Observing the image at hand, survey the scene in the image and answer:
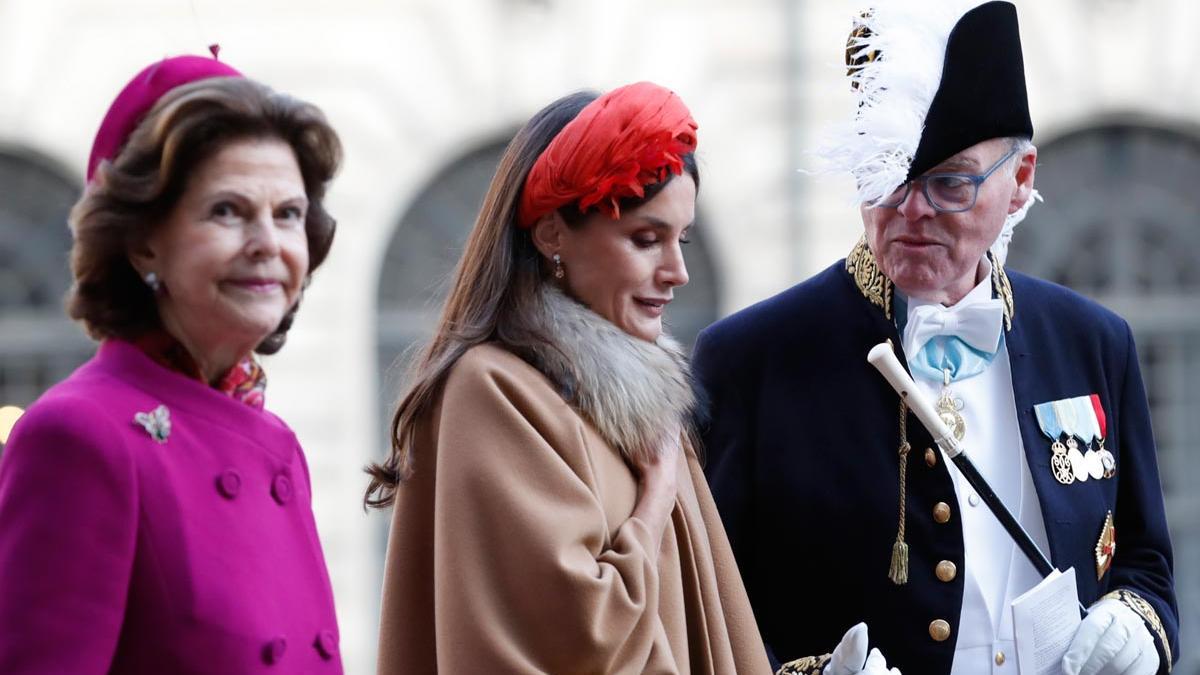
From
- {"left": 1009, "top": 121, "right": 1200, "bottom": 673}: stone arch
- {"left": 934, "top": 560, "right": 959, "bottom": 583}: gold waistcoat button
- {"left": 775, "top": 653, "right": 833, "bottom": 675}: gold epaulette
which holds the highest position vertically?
{"left": 934, "top": 560, "right": 959, "bottom": 583}: gold waistcoat button

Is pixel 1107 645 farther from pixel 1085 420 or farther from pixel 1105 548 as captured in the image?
pixel 1085 420

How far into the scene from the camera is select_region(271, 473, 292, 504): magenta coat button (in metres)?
2.75

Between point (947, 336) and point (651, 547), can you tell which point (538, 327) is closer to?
point (651, 547)

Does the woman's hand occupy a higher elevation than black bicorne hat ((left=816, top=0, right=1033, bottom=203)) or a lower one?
lower

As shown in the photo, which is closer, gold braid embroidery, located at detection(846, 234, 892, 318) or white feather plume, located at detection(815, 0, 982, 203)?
white feather plume, located at detection(815, 0, 982, 203)

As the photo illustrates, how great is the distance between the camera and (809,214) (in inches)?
348

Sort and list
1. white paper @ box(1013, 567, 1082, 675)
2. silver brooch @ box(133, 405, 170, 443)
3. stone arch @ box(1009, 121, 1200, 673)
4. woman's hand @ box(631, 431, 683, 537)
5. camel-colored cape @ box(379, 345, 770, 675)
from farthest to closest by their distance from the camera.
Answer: stone arch @ box(1009, 121, 1200, 673) < white paper @ box(1013, 567, 1082, 675) < woman's hand @ box(631, 431, 683, 537) < camel-colored cape @ box(379, 345, 770, 675) < silver brooch @ box(133, 405, 170, 443)

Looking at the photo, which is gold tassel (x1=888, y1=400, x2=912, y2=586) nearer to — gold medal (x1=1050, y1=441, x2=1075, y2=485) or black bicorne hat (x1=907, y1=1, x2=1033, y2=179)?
gold medal (x1=1050, y1=441, x2=1075, y2=485)

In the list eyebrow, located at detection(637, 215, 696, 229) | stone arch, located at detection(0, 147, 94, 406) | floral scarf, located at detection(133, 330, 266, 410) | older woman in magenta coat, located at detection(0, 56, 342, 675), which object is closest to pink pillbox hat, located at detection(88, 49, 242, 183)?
older woman in magenta coat, located at detection(0, 56, 342, 675)

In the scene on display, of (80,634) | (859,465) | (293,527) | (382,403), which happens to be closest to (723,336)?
(859,465)

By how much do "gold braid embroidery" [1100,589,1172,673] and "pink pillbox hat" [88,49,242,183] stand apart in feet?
6.06

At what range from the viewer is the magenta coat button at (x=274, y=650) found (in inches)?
103

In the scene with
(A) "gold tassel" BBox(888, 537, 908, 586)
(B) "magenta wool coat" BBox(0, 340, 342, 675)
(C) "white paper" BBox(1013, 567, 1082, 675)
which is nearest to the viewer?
(B) "magenta wool coat" BBox(0, 340, 342, 675)

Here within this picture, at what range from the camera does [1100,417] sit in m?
3.62
